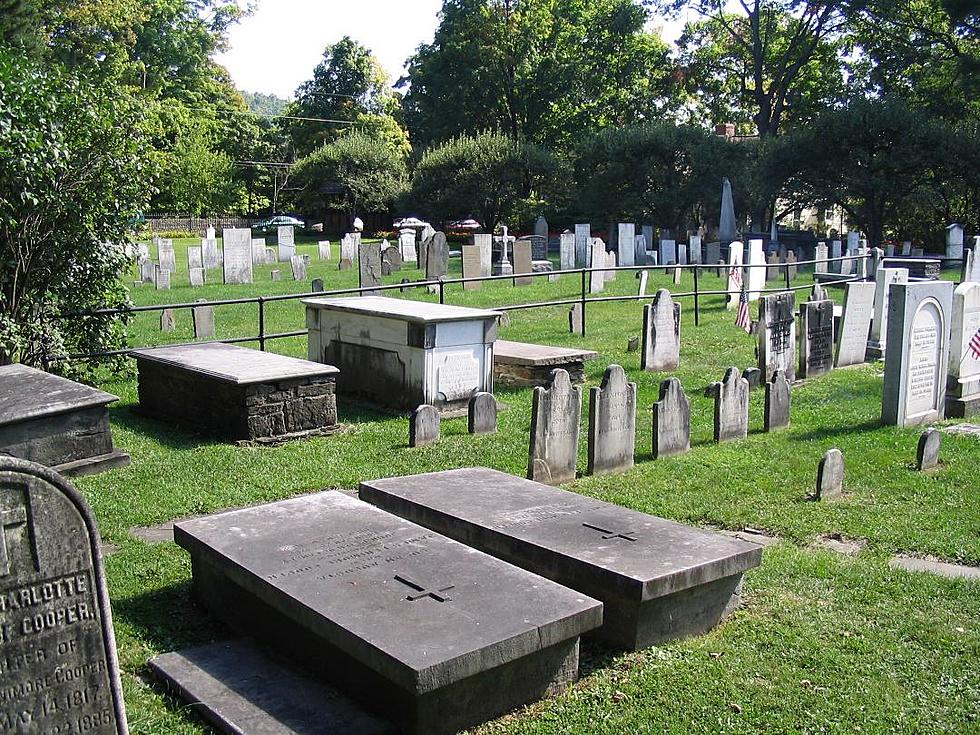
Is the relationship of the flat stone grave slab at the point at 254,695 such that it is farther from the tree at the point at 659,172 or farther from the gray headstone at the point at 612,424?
the tree at the point at 659,172

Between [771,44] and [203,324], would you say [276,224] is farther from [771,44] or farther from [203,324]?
[203,324]

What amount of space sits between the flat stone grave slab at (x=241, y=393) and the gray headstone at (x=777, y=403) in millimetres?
4437

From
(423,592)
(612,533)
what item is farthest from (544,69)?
(423,592)

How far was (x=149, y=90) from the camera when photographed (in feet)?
162

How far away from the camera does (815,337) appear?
43.4 feet

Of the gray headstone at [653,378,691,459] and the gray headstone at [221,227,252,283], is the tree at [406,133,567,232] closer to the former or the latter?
the gray headstone at [221,227,252,283]

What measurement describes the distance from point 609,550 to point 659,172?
36502mm

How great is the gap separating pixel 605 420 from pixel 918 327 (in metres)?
4.02

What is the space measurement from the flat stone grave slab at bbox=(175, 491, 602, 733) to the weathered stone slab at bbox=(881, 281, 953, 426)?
6.60 m

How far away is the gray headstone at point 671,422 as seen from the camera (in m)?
8.94

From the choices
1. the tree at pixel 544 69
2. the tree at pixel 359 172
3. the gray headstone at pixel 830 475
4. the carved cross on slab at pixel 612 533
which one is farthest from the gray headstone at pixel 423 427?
the tree at pixel 544 69

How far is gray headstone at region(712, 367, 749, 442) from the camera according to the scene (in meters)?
9.58

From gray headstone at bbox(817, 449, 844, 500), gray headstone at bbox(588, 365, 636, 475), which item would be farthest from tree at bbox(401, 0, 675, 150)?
gray headstone at bbox(817, 449, 844, 500)

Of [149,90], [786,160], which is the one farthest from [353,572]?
[149,90]
